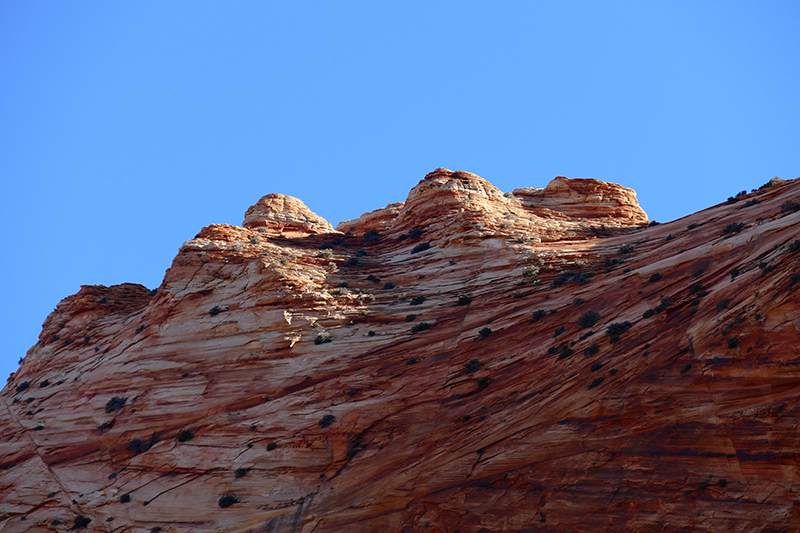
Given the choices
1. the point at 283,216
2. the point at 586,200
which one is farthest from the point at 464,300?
the point at 283,216

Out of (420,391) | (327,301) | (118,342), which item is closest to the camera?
(420,391)

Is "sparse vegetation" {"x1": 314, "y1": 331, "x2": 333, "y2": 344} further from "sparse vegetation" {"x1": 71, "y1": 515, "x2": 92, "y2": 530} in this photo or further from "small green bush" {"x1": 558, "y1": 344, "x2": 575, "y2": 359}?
"sparse vegetation" {"x1": 71, "y1": 515, "x2": 92, "y2": 530}

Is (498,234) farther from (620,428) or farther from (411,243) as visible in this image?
(620,428)

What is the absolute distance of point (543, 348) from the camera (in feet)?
90.1

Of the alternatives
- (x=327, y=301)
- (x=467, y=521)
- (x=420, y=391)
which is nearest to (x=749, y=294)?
(x=467, y=521)

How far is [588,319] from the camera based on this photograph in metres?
27.2

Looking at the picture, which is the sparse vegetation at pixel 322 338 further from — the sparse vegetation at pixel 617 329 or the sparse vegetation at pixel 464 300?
the sparse vegetation at pixel 617 329

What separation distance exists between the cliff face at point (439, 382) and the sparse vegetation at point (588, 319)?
0.56 ft

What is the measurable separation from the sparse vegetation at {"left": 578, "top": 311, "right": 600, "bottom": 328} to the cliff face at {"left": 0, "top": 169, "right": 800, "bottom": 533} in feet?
0.56

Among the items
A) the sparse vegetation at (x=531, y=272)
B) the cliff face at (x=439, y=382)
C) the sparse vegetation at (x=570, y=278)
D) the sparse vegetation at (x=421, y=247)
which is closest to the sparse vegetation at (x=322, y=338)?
the cliff face at (x=439, y=382)

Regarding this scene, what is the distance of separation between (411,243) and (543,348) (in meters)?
Answer: 18.1

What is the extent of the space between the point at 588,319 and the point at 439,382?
708 cm

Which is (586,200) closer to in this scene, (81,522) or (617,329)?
(617,329)

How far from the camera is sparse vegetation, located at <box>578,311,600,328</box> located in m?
27.1
